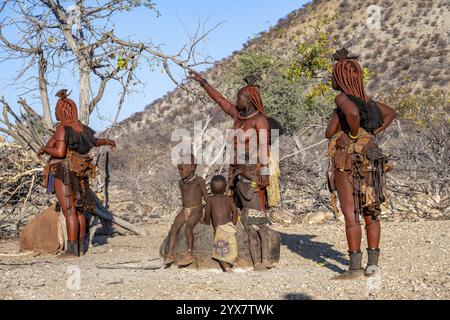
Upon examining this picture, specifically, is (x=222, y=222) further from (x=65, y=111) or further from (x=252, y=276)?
(x=65, y=111)

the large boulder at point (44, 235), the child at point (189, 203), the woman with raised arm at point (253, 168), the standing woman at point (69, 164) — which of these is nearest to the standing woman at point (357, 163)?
the woman with raised arm at point (253, 168)

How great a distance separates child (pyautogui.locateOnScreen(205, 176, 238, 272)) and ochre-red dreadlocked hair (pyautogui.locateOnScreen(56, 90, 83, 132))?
7.41ft

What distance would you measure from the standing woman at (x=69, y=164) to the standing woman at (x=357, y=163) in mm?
3380

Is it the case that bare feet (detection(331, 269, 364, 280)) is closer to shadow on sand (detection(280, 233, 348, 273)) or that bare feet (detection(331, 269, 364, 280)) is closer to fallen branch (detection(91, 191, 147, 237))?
shadow on sand (detection(280, 233, 348, 273))

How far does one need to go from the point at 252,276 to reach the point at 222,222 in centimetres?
67

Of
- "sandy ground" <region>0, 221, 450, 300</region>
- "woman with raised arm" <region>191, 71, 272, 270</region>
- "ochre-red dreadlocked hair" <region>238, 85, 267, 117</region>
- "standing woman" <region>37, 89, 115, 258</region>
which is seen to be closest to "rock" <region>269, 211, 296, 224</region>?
"sandy ground" <region>0, 221, 450, 300</region>

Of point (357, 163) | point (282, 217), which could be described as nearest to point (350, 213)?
point (357, 163)

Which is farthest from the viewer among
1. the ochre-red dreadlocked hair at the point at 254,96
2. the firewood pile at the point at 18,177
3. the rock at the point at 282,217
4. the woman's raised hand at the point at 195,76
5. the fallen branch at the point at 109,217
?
the rock at the point at 282,217

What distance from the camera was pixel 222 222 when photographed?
23.4ft

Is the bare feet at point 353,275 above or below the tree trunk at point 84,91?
below

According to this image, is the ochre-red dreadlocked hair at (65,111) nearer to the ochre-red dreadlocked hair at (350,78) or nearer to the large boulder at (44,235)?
the large boulder at (44,235)

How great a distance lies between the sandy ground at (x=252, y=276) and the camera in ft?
19.1

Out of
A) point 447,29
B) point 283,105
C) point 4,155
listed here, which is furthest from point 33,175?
point 447,29

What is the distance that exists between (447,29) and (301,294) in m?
39.8
